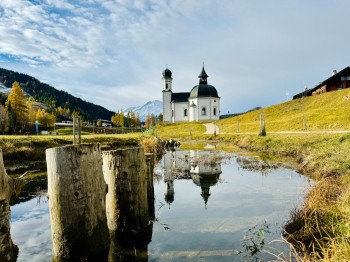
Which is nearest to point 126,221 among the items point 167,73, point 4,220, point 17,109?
point 4,220

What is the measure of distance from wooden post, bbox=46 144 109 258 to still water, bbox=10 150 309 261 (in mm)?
806

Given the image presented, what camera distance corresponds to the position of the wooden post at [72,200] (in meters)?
6.50

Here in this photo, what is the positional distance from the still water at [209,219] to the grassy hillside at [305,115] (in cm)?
3458

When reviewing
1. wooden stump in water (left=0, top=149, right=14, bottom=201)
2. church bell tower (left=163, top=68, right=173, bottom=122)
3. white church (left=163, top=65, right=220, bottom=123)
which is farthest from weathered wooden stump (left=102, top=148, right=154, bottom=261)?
church bell tower (left=163, top=68, right=173, bottom=122)

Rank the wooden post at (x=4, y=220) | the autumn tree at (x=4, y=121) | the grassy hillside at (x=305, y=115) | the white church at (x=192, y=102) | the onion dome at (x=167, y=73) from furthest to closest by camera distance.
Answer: the onion dome at (x=167, y=73) < the white church at (x=192, y=102) < the autumn tree at (x=4, y=121) < the grassy hillside at (x=305, y=115) < the wooden post at (x=4, y=220)

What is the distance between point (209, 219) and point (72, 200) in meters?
4.53

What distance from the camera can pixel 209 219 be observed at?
9633 mm

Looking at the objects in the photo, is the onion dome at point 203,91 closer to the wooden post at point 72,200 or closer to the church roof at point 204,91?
the church roof at point 204,91

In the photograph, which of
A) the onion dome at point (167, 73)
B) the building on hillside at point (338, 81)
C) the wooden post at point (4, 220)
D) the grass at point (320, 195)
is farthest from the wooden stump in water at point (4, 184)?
the onion dome at point (167, 73)

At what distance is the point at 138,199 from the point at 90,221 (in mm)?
1878

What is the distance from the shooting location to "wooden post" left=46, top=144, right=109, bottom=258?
650cm

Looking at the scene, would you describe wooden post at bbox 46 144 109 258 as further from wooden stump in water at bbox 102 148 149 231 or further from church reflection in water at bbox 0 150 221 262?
wooden stump in water at bbox 102 148 149 231

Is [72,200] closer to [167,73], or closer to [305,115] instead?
[305,115]

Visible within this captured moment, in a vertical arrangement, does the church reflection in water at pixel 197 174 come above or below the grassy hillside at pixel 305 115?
below
